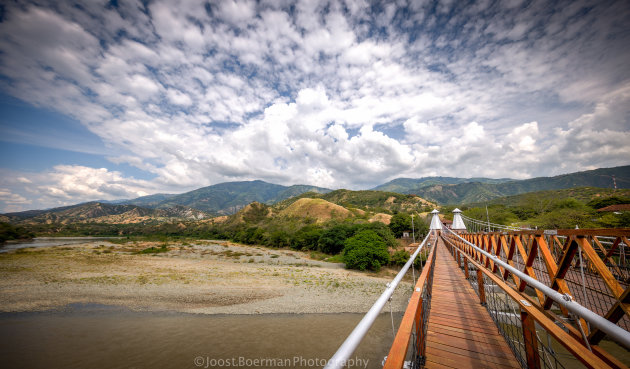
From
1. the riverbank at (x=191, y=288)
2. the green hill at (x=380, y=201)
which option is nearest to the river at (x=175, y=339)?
the riverbank at (x=191, y=288)

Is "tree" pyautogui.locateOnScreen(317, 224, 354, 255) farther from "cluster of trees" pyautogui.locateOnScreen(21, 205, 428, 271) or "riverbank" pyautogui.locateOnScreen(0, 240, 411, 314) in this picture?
"riverbank" pyautogui.locateOnScreen(0, 240, 411, 314)

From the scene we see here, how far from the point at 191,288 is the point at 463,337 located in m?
25.6

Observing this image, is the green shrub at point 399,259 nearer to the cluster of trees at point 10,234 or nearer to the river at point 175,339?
the river at point 175,339

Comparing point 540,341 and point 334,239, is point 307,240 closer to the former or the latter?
point 334,239

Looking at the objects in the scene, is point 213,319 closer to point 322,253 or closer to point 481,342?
point 481,342

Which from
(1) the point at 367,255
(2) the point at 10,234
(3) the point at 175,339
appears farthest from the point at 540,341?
(2) the point at 10,234

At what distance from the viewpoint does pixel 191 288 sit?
22.4 meters

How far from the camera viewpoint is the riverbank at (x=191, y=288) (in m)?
18.4

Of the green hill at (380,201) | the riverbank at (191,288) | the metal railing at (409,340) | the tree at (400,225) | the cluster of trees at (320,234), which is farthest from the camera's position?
the green hill at (380,201)

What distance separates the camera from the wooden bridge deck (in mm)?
3205

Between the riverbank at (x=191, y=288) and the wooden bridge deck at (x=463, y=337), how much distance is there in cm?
1441

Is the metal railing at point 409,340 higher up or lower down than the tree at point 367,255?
higher up

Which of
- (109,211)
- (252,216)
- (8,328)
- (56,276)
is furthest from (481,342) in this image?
(109,211)

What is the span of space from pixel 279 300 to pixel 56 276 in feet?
98.3
